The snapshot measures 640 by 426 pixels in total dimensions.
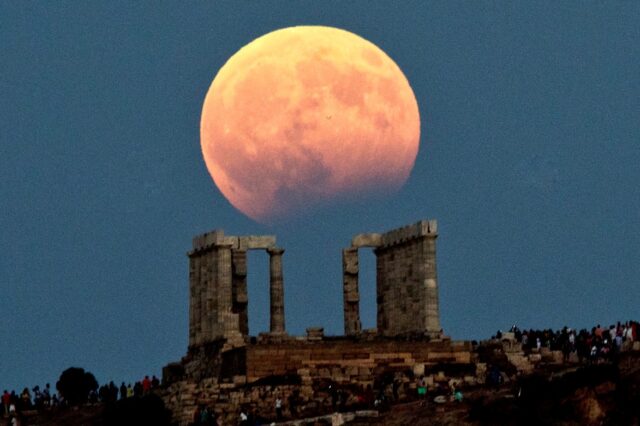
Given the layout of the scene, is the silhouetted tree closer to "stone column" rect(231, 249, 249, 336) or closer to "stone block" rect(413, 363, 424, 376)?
"stone column" rect(231, 249, 249, 336)

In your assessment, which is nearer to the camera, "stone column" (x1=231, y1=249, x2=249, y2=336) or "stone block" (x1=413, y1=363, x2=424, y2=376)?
"stone block" (x1=413, y1=363, x2=424, y2=376)

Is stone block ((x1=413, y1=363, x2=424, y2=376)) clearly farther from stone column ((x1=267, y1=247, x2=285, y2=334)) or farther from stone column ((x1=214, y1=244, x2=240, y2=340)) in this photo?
stone column ((x1=267, y1=247, x2=285, y2=334))

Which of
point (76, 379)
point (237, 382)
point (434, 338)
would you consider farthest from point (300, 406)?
point (76, 379)

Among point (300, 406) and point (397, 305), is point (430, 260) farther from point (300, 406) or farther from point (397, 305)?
point (300, 406)

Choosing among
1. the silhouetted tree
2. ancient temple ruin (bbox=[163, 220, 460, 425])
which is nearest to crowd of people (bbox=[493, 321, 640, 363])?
ancient temple ruin (bbox=[163, 220, 460, 425])

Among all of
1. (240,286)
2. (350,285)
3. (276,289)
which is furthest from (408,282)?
(240,286)

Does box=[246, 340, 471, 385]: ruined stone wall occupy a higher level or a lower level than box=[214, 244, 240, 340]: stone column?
lower
